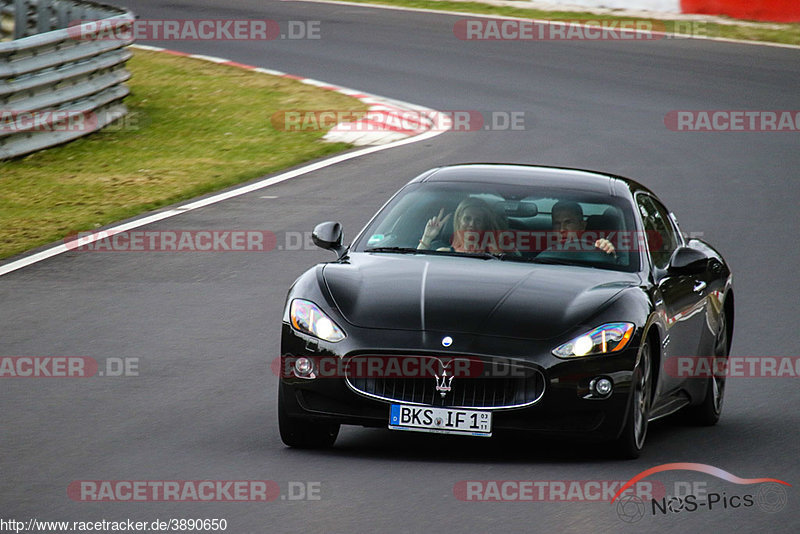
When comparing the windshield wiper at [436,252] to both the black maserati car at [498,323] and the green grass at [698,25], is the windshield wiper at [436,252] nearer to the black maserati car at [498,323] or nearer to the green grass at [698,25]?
the black maserati car at [498,323]

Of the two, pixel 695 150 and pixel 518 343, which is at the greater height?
pixel 518 343

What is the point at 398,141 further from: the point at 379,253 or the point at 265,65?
the point at 379,253

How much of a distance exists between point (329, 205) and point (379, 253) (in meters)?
6.48

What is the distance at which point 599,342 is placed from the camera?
7059 mm

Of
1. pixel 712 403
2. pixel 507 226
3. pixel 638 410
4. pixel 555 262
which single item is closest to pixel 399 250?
pixel 507 226

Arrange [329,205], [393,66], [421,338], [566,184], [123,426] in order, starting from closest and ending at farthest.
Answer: [421,338], [123,426], [566,184], [329,205], [393,66]

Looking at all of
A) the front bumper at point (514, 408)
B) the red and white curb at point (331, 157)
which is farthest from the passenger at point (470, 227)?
the red and white curb at point (331, 157)

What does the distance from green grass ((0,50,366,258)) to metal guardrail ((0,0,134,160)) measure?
23cm

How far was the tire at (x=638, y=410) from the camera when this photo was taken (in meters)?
7.10

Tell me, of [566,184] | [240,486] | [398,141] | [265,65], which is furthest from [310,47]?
[240,486]

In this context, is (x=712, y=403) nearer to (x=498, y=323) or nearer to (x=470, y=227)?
(x=470, y=227)

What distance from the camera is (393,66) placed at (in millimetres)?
24422

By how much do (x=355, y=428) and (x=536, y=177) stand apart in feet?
5.94

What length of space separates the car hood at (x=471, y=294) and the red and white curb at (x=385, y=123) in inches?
417
